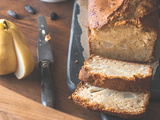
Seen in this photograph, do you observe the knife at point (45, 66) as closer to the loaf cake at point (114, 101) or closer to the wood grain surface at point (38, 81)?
the wood grain surface at point (38, 81)

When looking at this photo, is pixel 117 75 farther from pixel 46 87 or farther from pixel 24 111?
pixel 24 111

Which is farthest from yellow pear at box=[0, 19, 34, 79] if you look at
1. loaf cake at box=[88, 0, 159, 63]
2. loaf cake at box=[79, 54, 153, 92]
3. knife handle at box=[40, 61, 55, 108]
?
loaf cake at box=[88, 0, 159, 63]

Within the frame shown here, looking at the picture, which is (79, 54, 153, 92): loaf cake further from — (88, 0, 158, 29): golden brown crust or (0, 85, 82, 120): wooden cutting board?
Result: (0, 85, 82, 120): wooden cutting board

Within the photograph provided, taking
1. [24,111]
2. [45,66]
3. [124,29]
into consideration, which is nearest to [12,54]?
[45,66]

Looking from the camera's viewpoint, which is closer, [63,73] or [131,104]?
[131,104]

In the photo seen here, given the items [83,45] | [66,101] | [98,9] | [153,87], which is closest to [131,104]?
[153,87]

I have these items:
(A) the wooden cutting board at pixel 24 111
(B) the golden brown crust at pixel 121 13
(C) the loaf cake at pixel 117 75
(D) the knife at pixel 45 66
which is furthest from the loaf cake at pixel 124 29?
(A) the wooden cutting board at pixel 24 111

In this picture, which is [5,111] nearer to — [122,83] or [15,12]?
[122,83]

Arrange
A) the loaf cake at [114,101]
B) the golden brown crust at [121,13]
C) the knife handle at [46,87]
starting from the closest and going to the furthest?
the loaf cake at [114,101]
the knife handle at [46,87]
the golden brown crust at [121,13]
